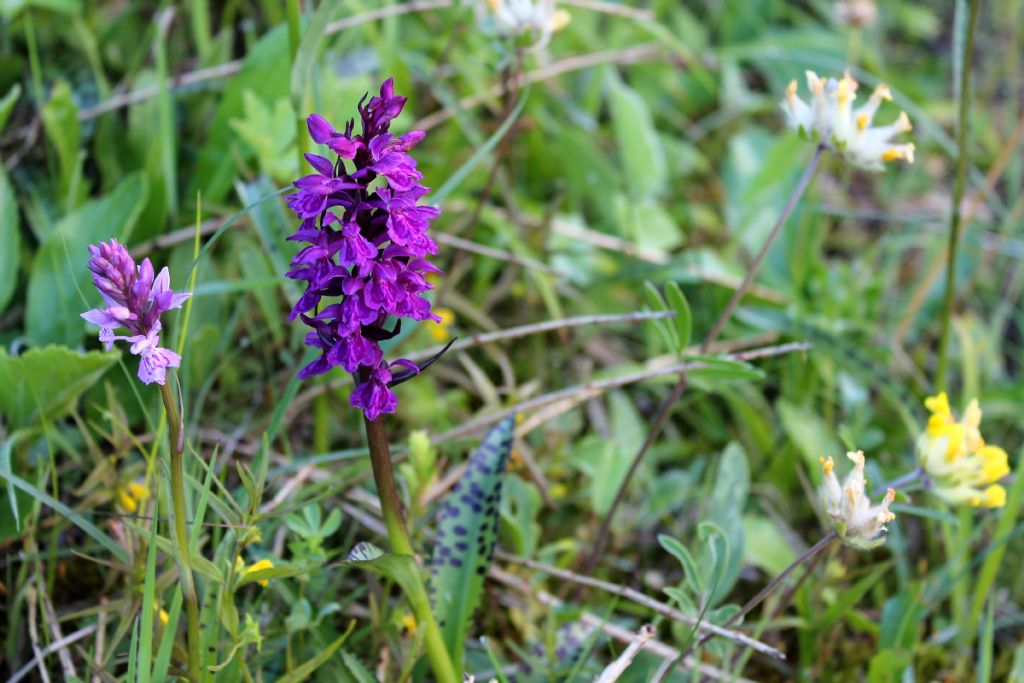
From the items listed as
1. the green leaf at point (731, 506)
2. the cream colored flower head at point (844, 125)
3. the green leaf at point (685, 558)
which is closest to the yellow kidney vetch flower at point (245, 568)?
the green leaf at point (685, 558)

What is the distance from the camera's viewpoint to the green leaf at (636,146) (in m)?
3.12

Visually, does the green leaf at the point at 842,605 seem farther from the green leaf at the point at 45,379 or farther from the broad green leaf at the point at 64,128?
the broad green leaf at the point at 64,128

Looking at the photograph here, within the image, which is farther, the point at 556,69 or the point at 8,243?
the point at 556,69

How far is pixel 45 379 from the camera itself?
1.88m

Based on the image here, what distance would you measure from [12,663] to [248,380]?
0.85 metres

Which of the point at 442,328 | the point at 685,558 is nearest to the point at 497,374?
the point at 442,328

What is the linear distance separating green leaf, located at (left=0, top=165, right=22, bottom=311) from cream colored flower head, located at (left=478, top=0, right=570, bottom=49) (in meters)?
1.16

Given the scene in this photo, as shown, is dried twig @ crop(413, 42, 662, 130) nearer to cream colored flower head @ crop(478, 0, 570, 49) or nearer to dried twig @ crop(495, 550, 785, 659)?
cream colored flower head @ crop(478, 0, 570, 49)

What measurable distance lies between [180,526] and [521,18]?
1.40 m

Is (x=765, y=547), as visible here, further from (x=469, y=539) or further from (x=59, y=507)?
(x=59, y=507)

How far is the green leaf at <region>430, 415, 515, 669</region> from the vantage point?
181cm

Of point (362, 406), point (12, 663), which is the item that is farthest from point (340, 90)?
point (12, 663)

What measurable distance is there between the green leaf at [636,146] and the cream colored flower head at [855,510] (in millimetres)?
1714

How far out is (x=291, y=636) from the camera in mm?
1777
